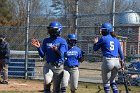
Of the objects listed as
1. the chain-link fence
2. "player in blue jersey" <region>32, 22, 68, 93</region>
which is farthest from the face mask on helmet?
the chain-link fence

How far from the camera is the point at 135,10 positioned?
1788 cm

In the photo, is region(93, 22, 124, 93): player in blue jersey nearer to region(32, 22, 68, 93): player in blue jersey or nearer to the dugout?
region(32, 22, 68, 93): player in blue jersey

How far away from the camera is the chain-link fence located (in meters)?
18.3

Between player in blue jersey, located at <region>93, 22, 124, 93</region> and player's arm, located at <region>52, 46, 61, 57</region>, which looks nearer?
player's arm, located at <region>52, 46, 61, 57</region>

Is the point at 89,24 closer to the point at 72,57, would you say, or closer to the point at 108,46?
the point at 72,57

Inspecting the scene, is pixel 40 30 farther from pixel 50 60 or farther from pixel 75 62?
pixel 50 60

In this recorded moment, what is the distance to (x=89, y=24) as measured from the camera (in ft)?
64.8

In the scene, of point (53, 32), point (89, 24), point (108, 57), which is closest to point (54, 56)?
point (53, 32)

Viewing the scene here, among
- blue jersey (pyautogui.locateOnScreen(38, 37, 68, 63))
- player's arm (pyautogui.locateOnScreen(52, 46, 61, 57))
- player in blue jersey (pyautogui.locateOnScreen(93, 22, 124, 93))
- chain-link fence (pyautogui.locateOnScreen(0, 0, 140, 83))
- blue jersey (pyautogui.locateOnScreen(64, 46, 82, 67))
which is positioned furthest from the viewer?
chain-link fence (pyautogui.locateOnScreen(0, 0, 140, 83))

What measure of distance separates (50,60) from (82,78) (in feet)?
29.8

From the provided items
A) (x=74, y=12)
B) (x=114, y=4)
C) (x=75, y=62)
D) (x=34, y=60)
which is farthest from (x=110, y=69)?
(x=34, y=60)

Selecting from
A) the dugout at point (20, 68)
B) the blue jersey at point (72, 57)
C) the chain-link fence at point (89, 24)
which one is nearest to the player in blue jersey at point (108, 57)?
the blue jersey at point (72, 57)

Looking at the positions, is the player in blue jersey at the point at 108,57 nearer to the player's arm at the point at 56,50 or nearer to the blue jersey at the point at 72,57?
the blue jersey at the point at 72,57

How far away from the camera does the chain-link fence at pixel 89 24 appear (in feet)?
60.0
